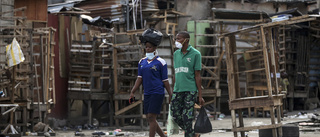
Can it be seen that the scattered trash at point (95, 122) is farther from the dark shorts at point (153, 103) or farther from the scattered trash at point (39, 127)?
the dark shorts at point (153, 103)

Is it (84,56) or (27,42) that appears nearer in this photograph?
(27,42)

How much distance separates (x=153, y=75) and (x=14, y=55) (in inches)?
209

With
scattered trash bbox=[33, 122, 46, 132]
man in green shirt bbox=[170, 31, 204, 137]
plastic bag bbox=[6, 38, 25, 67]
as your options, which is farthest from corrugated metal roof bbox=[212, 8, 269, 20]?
man in green shirt bbox=[170, 31, 204, 137]

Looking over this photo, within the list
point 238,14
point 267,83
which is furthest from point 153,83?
point 238,14

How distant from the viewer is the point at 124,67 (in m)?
17.2

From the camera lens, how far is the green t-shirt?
8.05 m

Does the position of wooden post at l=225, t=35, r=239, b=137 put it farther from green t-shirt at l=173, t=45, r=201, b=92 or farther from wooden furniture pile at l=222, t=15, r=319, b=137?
green t-shirt at l=173, t=45, r=201, b=92

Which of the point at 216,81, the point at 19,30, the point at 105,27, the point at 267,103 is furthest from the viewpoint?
the point at 105,27

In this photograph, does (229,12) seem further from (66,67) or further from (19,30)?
(19,30)

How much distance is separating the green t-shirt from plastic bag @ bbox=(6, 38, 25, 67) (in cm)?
541

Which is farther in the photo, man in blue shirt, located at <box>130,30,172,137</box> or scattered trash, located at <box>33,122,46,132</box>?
scattered trash, located at <box>33,122,46,132</box>

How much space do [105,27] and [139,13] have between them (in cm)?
191

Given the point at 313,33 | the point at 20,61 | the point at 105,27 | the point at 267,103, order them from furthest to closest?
the point at 313,33
the point at 105,27
the point at 20,61
the point at 267,103

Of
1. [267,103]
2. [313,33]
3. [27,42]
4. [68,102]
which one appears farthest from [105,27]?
[267,103]
